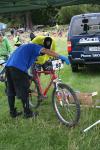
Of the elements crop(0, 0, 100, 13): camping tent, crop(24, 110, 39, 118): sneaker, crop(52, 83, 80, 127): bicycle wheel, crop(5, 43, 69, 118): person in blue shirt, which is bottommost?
crop(24, 110, 39, 118): sneaker

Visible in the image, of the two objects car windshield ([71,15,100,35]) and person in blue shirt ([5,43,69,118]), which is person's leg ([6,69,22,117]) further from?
car windshield ([71,15,100,35])

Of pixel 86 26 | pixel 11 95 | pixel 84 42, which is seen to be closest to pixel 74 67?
pixel 84 42

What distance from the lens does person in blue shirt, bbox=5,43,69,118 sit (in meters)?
8.47

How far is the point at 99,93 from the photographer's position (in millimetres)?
10852

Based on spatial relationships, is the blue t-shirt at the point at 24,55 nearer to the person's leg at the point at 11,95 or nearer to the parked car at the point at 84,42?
the person's leg at the point at 11,95

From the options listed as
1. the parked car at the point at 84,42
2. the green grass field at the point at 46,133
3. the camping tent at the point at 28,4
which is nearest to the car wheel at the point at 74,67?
the parked car at the point at 84,42

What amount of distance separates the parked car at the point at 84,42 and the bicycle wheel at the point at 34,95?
4.42 meters

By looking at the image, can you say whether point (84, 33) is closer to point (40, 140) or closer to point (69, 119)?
point (69, 119)

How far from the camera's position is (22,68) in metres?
8.49

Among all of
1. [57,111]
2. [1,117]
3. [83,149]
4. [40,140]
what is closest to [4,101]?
[1,117]

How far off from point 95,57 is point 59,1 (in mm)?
3873

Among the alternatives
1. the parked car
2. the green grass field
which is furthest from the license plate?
the green grass field

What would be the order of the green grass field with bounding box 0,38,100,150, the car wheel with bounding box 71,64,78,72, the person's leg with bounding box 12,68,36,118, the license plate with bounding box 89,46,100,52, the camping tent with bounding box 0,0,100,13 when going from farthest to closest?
the car wheel with bounding box 71,64,78,72 → the license plate with bounding box 89,46,100,52 → the camping tent with bounding box 0,0,100,13 → the person's leg with bounding box 12,68,36,118 → the green grass field with bounding box 0,38,100,150

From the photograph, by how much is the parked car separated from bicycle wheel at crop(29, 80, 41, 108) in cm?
442
